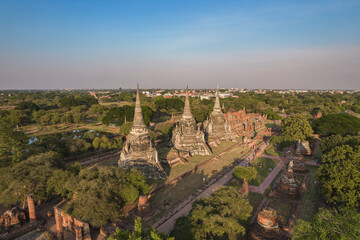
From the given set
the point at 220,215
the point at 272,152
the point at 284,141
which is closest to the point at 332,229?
the point at 220,215

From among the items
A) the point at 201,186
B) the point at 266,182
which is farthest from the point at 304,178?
the point at 201,186

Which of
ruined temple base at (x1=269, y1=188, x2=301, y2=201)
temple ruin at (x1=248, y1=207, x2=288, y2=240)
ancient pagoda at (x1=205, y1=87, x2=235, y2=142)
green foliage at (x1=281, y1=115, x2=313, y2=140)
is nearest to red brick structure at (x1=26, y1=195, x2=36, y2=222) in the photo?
temple ruin at (x1=248, y1=207, x2=288, y2=240)

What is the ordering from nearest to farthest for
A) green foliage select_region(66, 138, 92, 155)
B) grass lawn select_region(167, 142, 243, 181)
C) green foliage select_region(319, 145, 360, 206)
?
1. green foliage select_region(319, 145, 360, 206)
2. grass lawn select_region(167, 142, 243, 181)
3. green foliage select_region(66, 138, 92, 155)

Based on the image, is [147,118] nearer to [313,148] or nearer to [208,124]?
[208,124]

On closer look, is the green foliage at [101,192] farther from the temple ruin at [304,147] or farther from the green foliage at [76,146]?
the temple ruin at [304,147]

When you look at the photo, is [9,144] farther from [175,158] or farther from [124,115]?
[124,115]

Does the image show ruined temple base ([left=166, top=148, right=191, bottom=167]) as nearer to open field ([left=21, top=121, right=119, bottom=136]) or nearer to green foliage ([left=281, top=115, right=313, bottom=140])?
green foliage ([left=281, top=115, right=313, bottom=140])
